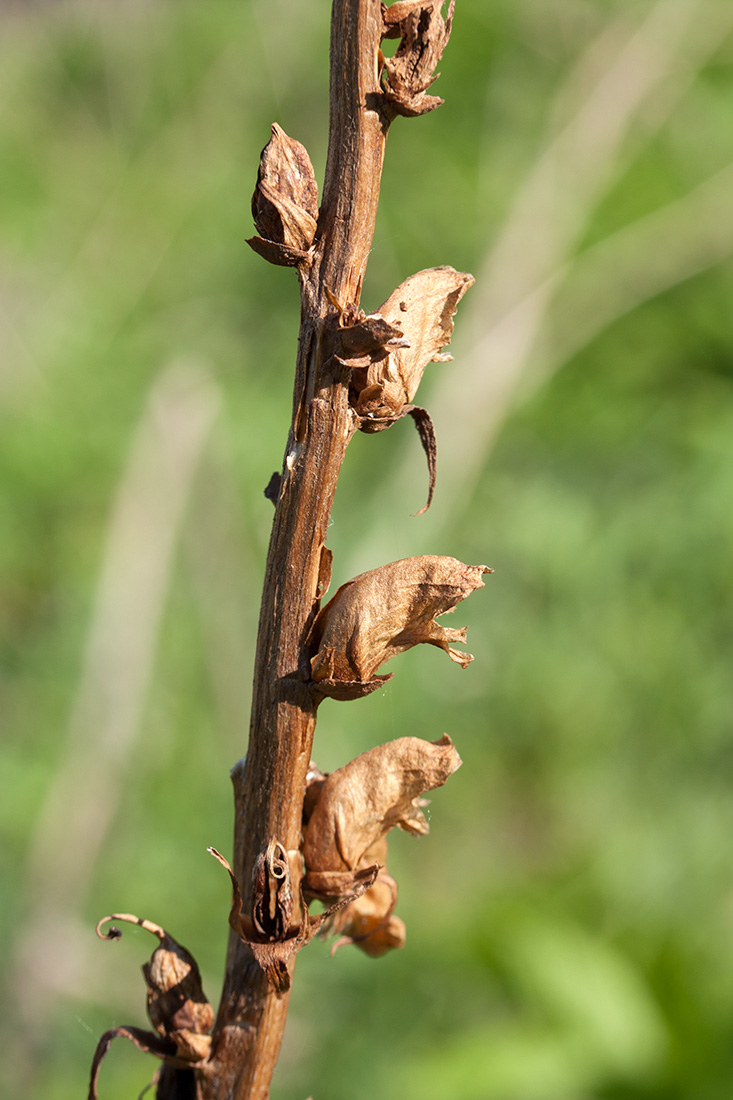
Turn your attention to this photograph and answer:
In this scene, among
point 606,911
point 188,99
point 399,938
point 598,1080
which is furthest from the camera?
point 188,99

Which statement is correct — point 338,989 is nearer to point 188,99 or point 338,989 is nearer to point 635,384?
point 635,384

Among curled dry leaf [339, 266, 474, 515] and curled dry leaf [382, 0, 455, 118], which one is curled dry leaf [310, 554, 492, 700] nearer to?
curled dry leaf [339, 266, 474, 515]

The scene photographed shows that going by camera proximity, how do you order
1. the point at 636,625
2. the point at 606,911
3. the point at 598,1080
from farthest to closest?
the point at 636,625
the point at 606,911
the point at 598,1080

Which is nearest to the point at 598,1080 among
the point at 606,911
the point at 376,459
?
the point at 606,911

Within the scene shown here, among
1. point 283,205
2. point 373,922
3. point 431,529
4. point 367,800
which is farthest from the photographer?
point 431,529

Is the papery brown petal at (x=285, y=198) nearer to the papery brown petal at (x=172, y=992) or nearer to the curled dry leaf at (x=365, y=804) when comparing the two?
the curled dry leaf at (x=365, y=804)

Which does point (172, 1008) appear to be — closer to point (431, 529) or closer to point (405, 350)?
point (405, 350)

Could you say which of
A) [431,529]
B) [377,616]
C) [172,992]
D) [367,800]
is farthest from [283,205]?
[431,529]
